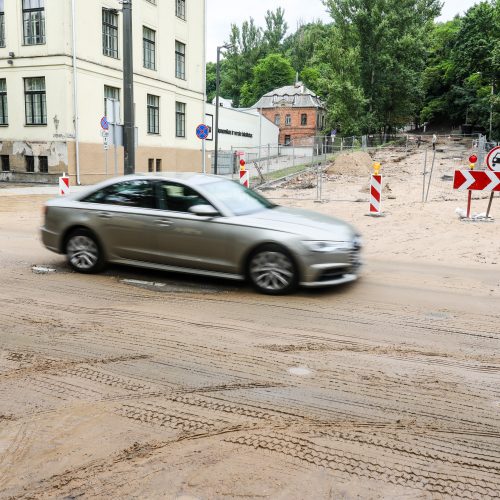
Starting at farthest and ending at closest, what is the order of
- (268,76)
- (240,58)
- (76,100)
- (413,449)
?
(240,58) < (268,76) < (76,100) < (413,449)

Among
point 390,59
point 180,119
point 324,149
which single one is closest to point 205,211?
point 180,119

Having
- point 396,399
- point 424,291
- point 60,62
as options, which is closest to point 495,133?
point 60,62

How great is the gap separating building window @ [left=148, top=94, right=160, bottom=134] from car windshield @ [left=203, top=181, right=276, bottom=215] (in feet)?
88.4

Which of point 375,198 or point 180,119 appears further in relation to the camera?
point 180,119

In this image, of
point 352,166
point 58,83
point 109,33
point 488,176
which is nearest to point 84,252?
point 488,176

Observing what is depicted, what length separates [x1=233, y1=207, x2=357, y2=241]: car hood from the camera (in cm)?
688

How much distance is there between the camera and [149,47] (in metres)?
33.2

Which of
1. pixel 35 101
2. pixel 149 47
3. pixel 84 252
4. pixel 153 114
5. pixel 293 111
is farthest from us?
pixel 293 111

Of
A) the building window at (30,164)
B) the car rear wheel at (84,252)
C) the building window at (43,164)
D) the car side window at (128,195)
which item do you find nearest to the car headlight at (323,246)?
the car side window at (128,195)

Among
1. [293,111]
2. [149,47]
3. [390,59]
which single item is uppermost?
[390,59]

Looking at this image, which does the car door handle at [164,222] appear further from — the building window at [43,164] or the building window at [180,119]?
the building window at [180,119]

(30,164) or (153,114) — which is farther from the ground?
(153,114)

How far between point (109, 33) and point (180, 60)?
26.3 feet

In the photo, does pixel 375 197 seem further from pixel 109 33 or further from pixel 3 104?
pixel 3 104
